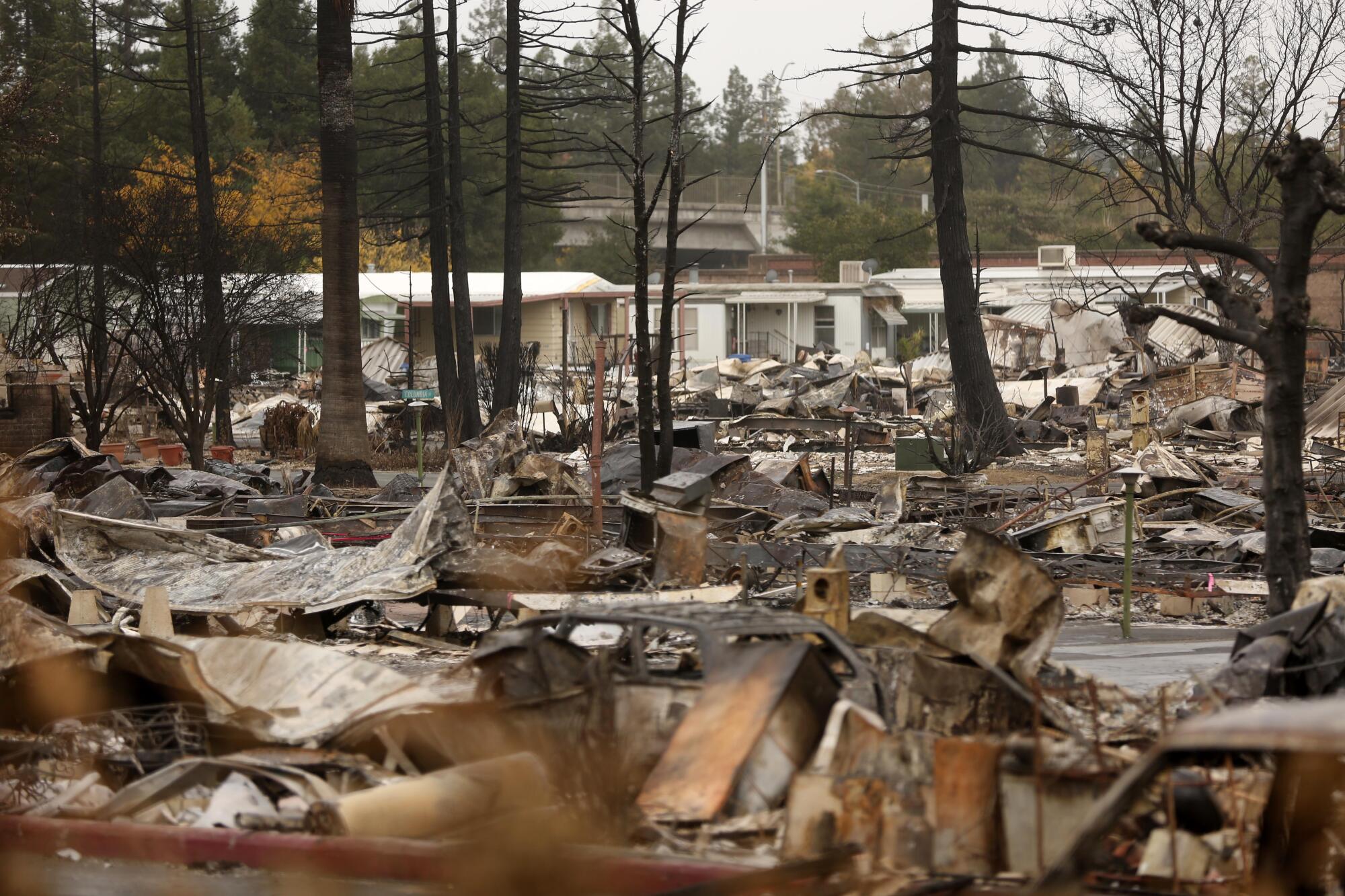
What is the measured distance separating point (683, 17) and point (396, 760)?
10.8 m

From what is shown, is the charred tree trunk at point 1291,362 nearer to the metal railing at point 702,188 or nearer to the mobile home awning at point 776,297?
the mobile home awning at point 776,297

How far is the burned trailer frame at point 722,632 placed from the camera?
6.25 metres

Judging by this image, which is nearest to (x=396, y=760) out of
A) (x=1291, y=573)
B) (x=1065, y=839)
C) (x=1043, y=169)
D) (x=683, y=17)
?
(x=1065, y=839)

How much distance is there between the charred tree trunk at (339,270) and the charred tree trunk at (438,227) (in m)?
7.96

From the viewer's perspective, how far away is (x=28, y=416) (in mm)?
23422

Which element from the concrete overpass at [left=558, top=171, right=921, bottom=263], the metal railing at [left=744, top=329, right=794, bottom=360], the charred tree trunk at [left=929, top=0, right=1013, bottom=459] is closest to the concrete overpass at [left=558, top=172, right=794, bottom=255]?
the concrete overpass at [left=558, top=171, right=921, bottom=263]

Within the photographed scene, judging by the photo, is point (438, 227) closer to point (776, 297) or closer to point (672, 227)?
point (672, 227)

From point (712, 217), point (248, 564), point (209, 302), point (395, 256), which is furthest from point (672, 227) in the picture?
point (712, 217)

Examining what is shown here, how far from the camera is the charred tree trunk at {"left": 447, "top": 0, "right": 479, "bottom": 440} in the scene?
2803 cm

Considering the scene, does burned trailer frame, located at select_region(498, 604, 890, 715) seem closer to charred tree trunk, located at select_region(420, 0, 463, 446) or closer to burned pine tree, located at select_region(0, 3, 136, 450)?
burned pine tree, located at select_region(0, 3, 136, 450)

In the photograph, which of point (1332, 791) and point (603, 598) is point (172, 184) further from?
point (1332, 791)

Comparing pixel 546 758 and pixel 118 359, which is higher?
pixel 118 359

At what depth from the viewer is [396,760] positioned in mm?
6414

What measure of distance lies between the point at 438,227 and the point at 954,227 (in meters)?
11.0
